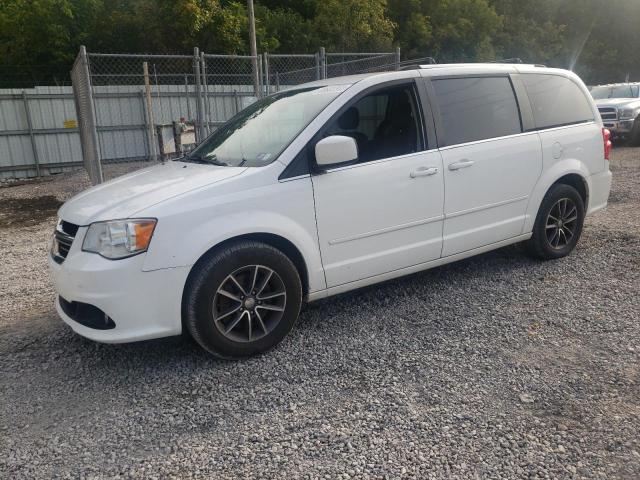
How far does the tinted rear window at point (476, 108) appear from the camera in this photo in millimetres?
4363

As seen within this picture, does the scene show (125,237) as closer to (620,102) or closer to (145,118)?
(145,118)

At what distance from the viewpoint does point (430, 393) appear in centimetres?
309

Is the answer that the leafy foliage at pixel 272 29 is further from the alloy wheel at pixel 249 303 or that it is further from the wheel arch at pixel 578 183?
the wheel arch at pixel 578 183

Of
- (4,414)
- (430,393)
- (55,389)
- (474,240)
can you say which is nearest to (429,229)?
(474,240)

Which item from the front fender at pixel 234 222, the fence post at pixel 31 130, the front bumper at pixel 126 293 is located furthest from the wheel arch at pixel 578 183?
the fence post at pixel 31 130

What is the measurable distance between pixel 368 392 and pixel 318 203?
129 centimetres

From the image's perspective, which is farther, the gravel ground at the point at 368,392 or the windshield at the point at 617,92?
the windshield at the point at 617,92

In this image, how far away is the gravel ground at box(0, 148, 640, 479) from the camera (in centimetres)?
258

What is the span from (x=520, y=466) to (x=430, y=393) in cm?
70

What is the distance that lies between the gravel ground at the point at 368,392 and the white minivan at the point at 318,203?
1.15ft

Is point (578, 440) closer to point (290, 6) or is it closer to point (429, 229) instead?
point (429, 229)

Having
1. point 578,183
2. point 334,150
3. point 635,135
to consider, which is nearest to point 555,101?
point 578,183

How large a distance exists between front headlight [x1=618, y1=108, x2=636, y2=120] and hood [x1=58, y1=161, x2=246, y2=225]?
46.4 ft

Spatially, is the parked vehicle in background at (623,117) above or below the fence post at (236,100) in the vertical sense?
below
